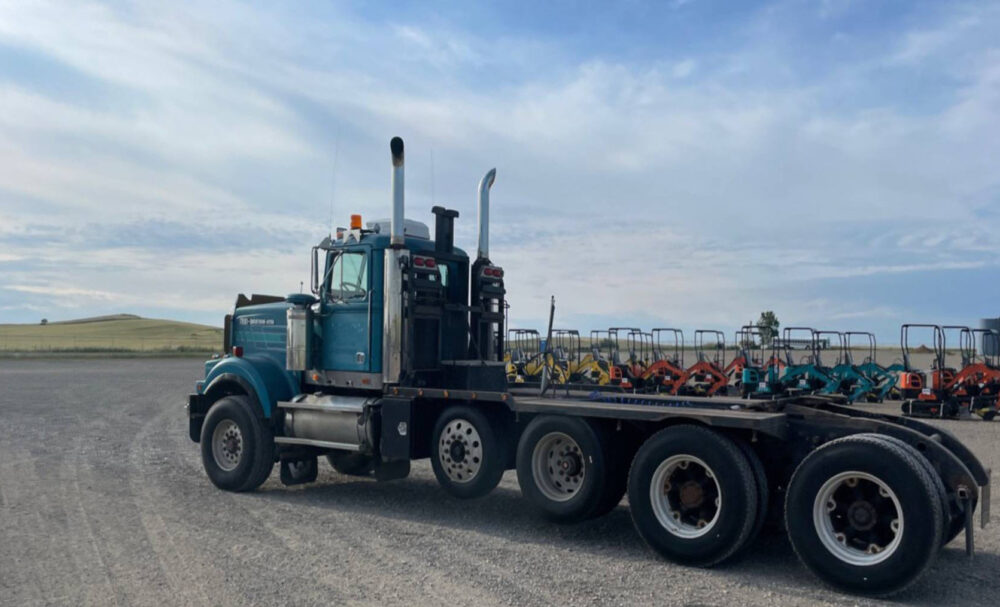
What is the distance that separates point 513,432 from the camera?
29.5ft

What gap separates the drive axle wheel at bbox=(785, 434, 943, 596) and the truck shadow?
24cm

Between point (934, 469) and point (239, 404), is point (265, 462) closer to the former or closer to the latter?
point (239, 404)

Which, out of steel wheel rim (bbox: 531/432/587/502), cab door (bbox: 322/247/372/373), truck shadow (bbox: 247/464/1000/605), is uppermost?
cab door (bbox: 322/247/372/373)

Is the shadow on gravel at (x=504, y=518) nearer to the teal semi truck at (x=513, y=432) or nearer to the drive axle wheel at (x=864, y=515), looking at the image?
the teal semi truck at (x=513, y=432)

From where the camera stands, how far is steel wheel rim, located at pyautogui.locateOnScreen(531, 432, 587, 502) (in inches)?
318

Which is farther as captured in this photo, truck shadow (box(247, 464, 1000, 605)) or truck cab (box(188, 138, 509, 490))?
truck cab (box(188, 138, 509, 490))

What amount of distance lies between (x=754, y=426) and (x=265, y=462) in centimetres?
616

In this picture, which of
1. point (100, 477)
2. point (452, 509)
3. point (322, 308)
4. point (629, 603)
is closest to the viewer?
point (629, 603)

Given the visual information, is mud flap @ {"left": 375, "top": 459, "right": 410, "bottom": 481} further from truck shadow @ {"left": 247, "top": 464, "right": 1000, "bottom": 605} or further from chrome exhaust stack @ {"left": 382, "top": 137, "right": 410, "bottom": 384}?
chrome exhaust stack @ {"left": 382, "top": 137, "right": 410, "bottom": 384}

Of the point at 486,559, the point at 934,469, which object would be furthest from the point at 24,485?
the point at 934,469

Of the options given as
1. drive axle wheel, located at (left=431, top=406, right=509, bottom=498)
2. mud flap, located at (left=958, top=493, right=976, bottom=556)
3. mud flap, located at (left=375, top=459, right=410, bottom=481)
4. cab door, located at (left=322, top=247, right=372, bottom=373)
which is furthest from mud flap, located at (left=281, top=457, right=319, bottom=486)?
mud flap, located at (left=958, top=493, right=976, bottom=556)

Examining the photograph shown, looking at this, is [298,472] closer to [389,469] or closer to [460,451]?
[389,469]

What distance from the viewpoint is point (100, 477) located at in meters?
11.2

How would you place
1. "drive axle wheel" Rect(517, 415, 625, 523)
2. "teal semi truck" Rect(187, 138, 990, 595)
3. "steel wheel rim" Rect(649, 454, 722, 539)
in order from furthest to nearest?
"drive axle wheel" Rect(517, 415, 625, 523), "steel wheel rim" Rect(649, 454, 722, 539), "teal semi truck" Rect(187, 138, 990, 595)
